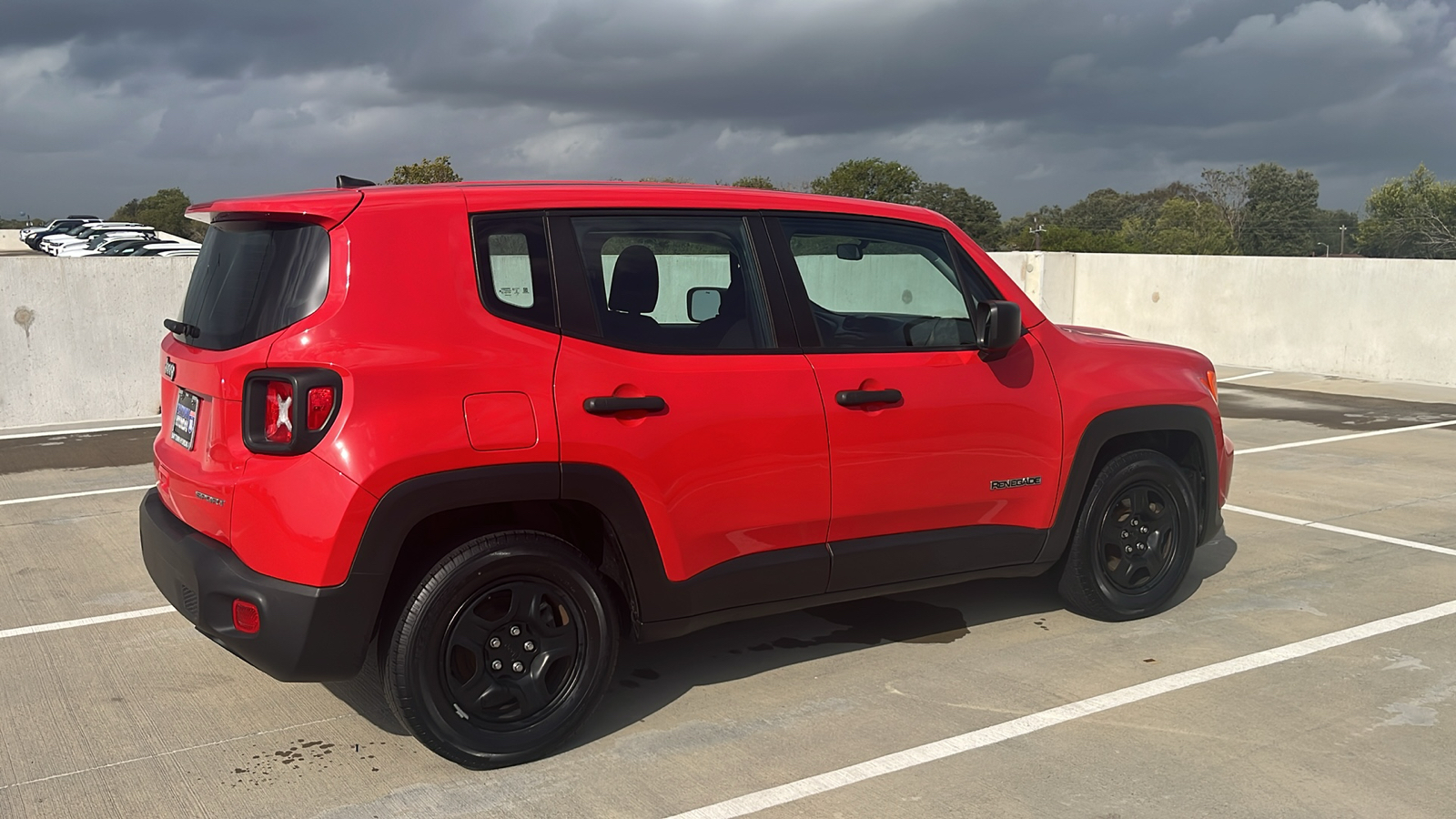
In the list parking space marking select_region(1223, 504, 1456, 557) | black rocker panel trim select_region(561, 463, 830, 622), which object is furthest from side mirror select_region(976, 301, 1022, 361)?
parking space marking select_region(1223, 504, 1456, 557)

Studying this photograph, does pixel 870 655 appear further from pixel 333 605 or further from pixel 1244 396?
pixel 1244 396

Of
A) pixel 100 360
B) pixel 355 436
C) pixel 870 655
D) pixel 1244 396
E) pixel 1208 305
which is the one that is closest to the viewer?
pixel 355 436

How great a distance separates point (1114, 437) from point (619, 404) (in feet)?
7.66

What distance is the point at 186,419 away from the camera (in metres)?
4.05

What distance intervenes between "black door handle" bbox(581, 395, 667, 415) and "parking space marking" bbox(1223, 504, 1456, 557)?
4907 mm

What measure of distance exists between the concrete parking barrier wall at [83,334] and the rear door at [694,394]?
30.6 ft

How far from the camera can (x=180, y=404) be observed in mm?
4125

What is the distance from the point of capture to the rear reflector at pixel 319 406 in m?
3.52

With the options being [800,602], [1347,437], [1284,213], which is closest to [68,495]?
[800,602]

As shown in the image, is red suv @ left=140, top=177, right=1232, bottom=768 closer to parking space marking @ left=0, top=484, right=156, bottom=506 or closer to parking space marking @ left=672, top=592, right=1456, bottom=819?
parking space marking @ left=672, top=592, right=1456, bottom=819

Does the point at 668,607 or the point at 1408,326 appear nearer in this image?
the point at 668,607

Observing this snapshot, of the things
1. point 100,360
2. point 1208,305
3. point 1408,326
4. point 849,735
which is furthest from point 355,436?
point 1208,305

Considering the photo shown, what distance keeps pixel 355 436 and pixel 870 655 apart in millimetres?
2369

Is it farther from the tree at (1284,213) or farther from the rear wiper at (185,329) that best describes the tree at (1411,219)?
the rear wiper at (185,329)
